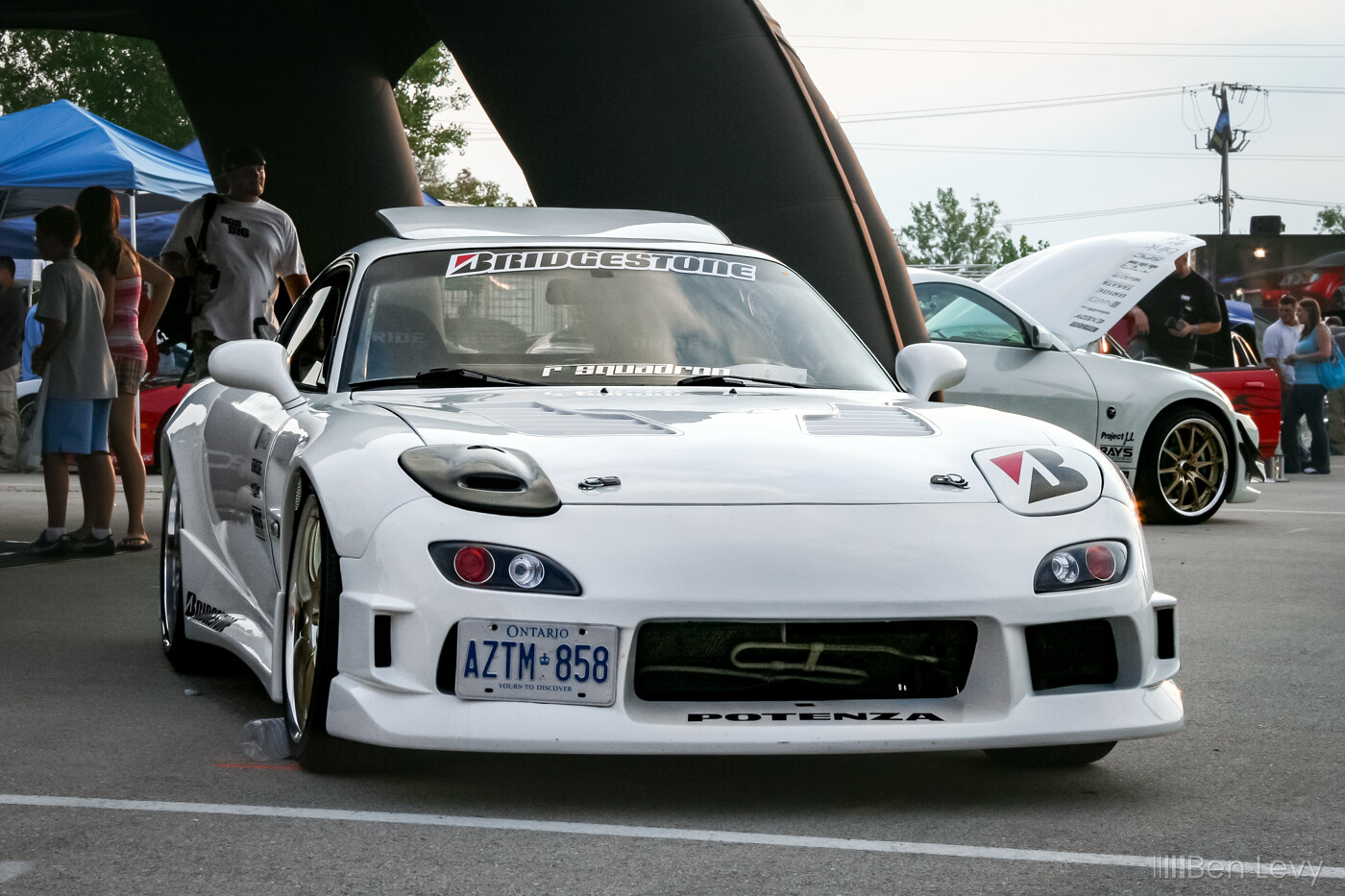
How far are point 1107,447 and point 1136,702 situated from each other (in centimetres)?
818

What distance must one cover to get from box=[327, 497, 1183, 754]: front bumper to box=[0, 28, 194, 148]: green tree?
1827 inches

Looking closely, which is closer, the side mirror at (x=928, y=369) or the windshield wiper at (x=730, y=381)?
the windshield wiper at (x=730, y=381)

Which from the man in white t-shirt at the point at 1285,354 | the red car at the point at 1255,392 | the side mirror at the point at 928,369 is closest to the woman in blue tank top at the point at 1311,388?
the man in white t-shirt at the point at 1285,354

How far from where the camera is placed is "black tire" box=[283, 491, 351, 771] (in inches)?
154

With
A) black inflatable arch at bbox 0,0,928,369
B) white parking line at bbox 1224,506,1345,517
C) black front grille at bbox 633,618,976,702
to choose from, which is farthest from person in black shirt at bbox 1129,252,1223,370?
black front grille at bbox 633,618,976,702

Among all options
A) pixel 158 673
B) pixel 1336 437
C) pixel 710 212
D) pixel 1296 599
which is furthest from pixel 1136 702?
pixel 1336 437

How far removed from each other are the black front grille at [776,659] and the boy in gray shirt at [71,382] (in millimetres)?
6078

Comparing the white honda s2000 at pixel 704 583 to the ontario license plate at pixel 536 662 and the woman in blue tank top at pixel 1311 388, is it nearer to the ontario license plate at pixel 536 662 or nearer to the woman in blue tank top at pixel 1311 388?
the ontario license plate at pixel 536 662

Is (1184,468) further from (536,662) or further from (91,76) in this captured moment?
(91,76)

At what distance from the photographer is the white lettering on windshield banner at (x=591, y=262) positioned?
5.26 metres

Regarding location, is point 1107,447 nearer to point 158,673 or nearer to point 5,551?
point 5,551

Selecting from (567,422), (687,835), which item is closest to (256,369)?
(567,422)

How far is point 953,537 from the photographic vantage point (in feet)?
12.5

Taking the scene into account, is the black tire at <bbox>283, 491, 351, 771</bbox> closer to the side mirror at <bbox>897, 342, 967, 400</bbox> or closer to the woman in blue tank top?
the side mirror at <bbox>897, 342, 967, 400</bbox>
